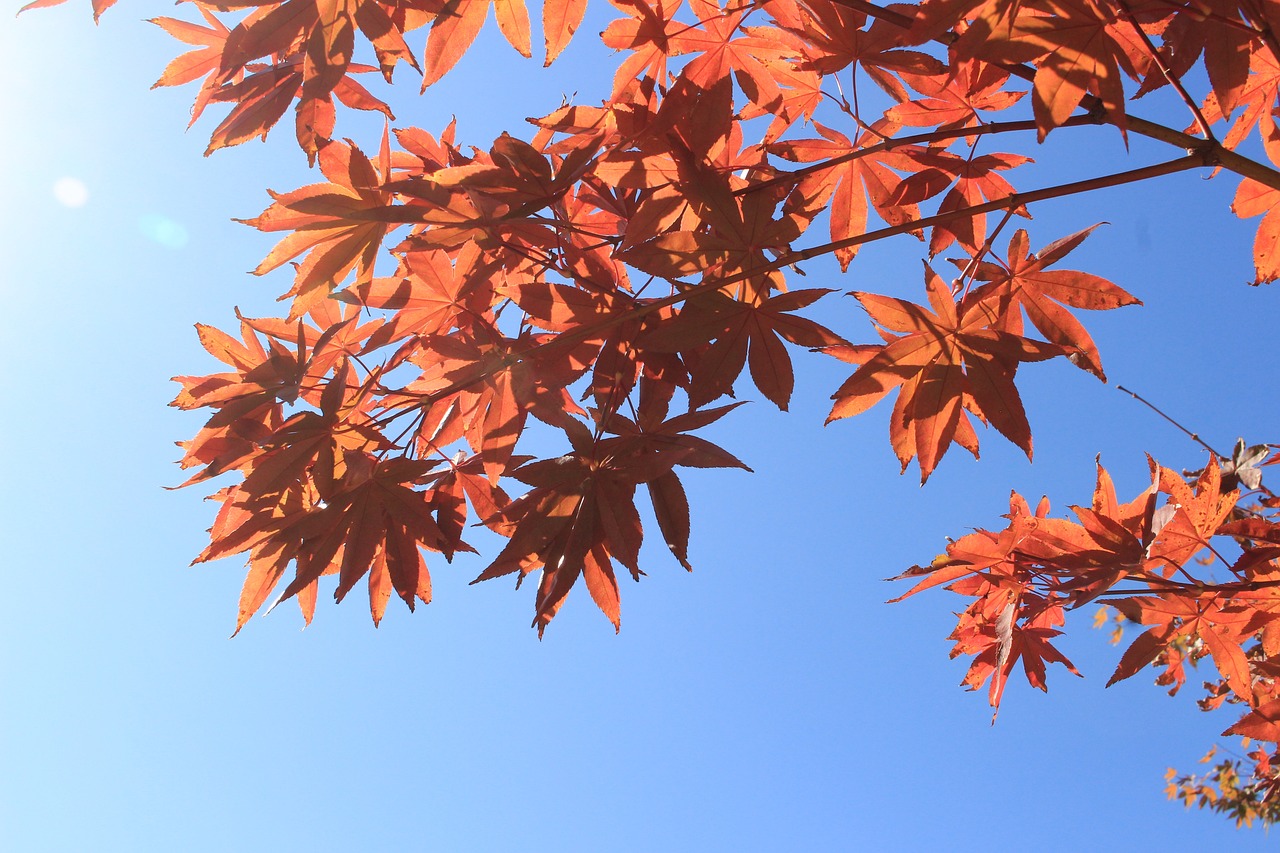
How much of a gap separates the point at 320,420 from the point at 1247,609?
177 centimetres

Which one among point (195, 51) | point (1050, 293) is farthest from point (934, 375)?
point (195, 51)

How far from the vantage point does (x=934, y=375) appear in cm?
125

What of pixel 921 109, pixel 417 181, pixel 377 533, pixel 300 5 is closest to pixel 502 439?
pixel 377 533

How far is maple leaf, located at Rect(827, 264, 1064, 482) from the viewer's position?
1209 millimetres

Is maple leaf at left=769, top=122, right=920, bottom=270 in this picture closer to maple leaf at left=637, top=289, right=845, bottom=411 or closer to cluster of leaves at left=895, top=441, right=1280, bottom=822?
maple leaf at left=637, top=289, right=845, bottom=411

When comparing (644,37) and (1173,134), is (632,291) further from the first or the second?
(1173,134)

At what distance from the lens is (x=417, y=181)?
1128mm

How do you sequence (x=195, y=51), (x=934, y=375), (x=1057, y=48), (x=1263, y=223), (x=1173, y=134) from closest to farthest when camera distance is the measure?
(x=1057, y=48) < (x=1173, y=134) < (x=934, y=375) < (x=1263, y=223) < (x=195, y=51)

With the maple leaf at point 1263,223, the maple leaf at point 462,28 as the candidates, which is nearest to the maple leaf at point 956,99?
the maple leaf at point 1263,223

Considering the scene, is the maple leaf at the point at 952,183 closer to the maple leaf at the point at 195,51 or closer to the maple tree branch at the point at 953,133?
the maple tree branch at the point at 953,133

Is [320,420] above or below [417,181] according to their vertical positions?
below

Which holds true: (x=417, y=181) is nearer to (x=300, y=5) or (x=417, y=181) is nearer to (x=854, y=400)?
(x=300, y=5)

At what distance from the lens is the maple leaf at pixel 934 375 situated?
1.21m

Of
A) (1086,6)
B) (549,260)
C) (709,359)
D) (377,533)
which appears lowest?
(377,533)
